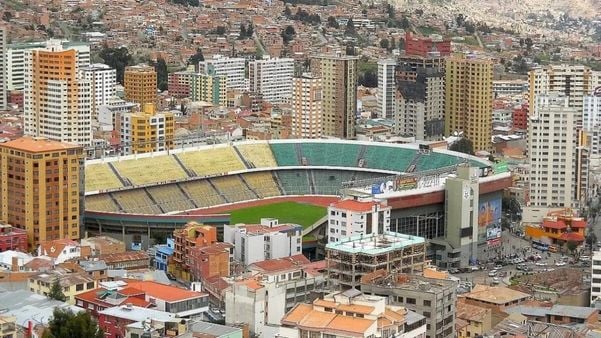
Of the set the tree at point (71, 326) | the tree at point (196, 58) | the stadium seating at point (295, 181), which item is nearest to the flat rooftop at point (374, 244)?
the tree at point (71, 326)

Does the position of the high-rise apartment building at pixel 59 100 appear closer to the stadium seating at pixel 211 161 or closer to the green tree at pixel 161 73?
the stadium seating at pixel 211 161

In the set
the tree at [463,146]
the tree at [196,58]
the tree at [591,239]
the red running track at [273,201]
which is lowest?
the tree at [591,239]

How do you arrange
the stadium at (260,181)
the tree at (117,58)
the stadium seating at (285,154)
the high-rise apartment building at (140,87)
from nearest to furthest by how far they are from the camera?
the stadium at (260,181) → the stadium seating at (285,154) → the high-rise apartment building at (140,87) → the tree at (117,58)

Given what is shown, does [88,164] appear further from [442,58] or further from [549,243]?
[442,58]

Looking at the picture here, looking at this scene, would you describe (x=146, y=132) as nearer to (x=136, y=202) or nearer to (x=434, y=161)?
(x=136, y=202)

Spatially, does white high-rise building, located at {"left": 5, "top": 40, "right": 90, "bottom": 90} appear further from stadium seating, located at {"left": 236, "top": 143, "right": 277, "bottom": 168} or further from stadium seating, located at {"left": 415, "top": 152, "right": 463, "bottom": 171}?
stadium seating, located at {"left": 415, "top": 152, "right": 463, "bottom": 171}

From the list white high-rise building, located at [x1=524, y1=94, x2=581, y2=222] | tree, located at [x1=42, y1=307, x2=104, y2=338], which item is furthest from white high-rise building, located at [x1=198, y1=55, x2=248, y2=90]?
tree, located at [x1=42, y1=307, x2=104, y2=338]

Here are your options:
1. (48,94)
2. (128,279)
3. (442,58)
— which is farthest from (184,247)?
(442,58)

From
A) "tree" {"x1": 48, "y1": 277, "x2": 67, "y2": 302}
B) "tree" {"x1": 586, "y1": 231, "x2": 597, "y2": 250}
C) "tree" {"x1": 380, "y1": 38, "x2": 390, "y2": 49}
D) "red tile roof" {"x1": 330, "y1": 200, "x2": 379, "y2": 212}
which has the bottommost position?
"tree" {"x1": 586, "y1": 231, "x2": 597, "y2": 250}

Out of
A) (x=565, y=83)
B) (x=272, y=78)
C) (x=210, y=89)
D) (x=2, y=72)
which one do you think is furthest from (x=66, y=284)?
(x=272, y=78)
